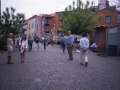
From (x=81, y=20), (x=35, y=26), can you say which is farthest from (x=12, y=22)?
(x=35, y=26)

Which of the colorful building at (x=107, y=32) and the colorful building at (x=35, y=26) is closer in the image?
the colorful building at (x=107, y=32)

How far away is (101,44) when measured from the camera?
28.2 metres

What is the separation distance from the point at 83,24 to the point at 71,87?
29210mm

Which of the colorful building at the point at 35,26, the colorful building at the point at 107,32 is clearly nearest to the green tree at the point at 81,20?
the colorful building at the point at 107,32

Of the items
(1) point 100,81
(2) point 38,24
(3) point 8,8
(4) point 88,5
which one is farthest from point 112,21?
(2) point 38,24

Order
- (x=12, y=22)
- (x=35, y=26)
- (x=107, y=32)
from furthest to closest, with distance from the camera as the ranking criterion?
1. (x=35, y=26)
2. (x=12, y=22)
3. (x=107, y=32)

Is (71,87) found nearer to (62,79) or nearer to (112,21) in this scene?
(62,79)

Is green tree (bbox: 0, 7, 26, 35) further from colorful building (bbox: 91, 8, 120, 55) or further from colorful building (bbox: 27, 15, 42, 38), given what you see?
colorful building (bbox: 27, 15, 42, 38)

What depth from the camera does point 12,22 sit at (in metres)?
33.6

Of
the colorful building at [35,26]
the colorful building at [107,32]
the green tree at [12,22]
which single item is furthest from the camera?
the colorful building at [35,26]

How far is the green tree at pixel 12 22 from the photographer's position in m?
31.9

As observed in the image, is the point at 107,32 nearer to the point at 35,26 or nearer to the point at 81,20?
the point at 81,20

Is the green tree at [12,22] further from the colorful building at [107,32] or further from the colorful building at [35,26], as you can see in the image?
the colorful building at [35,26]

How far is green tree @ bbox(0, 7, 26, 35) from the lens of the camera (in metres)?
31.9
